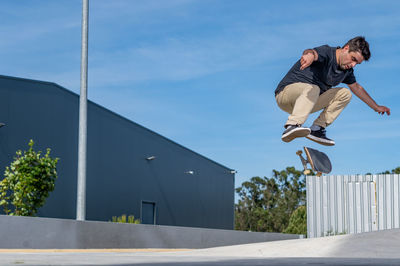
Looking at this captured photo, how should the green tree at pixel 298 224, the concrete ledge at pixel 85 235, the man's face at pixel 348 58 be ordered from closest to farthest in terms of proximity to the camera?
the man's face at pixel 348 58 < the concrete ledge at pixel 85 235 < the green tree at pixel 298 224

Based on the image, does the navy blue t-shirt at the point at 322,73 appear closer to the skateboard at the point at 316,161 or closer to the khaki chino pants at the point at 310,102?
the khaki chino pants at the point at 310,102

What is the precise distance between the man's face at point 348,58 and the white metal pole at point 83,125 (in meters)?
10.8

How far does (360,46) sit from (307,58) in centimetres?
54

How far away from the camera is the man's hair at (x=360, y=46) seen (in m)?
5.65

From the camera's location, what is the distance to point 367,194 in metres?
21.6

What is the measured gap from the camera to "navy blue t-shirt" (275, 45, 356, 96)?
5828 mm

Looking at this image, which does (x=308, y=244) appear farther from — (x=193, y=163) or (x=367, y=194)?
(x=193, y=163)

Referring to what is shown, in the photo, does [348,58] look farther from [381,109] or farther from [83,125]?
[83,125]

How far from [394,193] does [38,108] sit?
43.7ft

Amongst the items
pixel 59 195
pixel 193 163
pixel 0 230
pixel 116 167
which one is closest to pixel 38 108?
pixel 59 195

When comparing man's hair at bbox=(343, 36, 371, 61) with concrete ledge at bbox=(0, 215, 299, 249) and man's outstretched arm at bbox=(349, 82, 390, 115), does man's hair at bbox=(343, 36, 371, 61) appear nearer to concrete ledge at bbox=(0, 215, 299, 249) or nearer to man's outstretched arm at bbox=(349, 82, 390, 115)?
man's outstretched arm at bbox=(349, 82, 390, 115)

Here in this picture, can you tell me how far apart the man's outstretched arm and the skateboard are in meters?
0.76

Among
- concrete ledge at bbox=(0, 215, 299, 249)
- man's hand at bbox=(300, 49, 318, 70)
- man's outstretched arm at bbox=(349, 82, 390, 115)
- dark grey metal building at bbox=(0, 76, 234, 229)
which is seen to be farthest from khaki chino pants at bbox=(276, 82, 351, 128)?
dark grey metal building at bbox=(0, 76, 234, 229)

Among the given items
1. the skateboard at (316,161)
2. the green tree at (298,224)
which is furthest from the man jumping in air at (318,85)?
the green tree at (298,224)
